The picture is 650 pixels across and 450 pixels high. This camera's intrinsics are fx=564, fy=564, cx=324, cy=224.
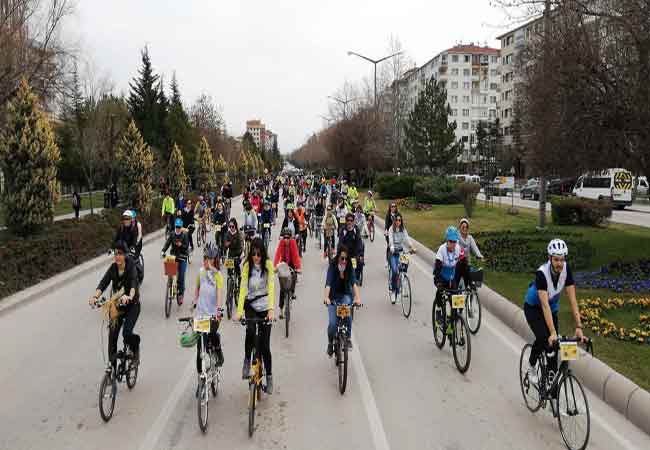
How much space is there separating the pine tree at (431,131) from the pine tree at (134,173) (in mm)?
25766

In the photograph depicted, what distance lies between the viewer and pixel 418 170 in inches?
2030

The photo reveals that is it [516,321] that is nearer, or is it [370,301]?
[516,321]

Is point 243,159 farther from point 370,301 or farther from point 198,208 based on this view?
point 370,301

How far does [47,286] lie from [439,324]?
8.94m

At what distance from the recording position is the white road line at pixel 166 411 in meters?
5.46

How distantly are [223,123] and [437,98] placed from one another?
42555 millimetres

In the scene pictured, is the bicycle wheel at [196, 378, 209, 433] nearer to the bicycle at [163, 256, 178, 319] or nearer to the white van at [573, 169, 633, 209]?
the bicycle at [163, 256, 178, 319]

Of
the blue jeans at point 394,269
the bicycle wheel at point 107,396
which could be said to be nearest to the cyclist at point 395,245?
the blue jeans at point 394,269

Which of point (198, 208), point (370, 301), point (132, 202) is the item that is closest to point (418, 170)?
point (132, 202)

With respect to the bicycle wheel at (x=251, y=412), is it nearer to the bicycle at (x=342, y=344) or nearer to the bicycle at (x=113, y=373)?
the bicycle at (x=342, y=344)

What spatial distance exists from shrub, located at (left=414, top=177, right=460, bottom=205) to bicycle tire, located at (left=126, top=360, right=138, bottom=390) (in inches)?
1237

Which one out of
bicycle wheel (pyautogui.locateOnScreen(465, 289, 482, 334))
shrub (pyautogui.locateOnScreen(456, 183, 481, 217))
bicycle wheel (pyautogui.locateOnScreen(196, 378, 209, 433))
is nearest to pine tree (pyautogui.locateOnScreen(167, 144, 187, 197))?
shrub (pyautogui.locateOnScreen(456, 183, 481, 217))

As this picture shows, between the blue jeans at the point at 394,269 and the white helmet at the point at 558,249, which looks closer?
the white helmet at the point at 558,249

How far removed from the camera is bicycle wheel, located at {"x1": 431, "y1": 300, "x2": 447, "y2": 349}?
8148 millimetres
